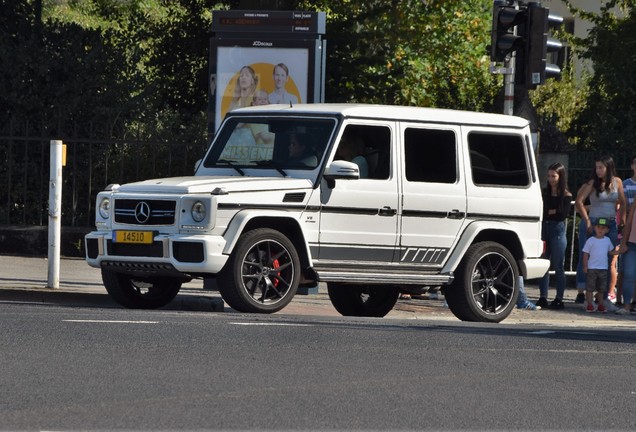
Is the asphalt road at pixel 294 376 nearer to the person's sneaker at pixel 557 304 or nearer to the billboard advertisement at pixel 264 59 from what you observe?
the person's sneaker at pixel 557 304

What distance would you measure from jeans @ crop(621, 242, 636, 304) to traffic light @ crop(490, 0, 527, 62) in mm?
2517

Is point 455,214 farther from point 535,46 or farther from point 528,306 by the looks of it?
point 535,46

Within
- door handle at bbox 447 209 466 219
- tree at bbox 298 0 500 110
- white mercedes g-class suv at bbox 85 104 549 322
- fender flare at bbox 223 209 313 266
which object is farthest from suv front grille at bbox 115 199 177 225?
tree at bbox 298 0 500 110

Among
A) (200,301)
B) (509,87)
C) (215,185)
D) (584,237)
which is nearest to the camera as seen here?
(215,185)

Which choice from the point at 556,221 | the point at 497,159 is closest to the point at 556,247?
the point at 556,221

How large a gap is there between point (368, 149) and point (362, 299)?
2.15 metres

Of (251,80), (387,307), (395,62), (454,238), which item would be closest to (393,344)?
(454,238)

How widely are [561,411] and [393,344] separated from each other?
2653mm

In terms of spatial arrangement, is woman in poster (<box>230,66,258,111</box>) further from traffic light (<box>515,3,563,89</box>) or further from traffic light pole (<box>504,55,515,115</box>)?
traffic light (<box>515,3,563,89</box>)

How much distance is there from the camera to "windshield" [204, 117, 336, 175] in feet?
42.9

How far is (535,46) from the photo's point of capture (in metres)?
16.3

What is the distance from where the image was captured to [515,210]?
1401 cm

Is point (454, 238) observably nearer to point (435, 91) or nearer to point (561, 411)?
point (561, 411)

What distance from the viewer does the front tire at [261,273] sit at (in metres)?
12.2
